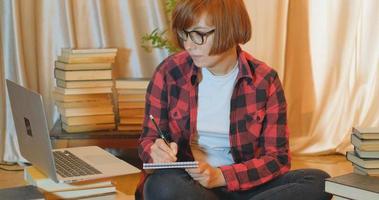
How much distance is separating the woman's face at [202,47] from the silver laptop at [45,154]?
329mm

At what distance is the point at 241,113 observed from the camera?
1.61 metres

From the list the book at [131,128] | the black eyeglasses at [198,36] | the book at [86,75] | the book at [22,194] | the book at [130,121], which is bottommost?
the book at [131,128]

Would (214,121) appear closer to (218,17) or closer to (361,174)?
(218,17)

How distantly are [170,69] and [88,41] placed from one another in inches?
41.6

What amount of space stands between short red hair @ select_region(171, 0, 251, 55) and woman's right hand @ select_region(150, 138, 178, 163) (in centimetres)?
27

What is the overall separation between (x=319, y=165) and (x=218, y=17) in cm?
147

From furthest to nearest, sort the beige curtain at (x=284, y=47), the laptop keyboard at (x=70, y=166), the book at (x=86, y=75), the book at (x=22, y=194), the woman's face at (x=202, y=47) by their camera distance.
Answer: the beige curtain at (x=284, y=47)
the book at (x=86, y=75)
the woman's face at (x=202, y=47)
the laptop keyboard at (x=70, y=166)
the book at (x=22, y=194)

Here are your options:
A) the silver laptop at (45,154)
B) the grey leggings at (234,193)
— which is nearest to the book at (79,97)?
the silver laptop at (45,154)

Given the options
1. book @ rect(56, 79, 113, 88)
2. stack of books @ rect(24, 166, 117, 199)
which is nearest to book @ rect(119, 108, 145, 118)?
book @ rect(56, 79, 113, 88)

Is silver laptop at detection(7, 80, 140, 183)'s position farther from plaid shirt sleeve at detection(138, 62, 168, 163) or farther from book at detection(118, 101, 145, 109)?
book at detection(118, 101, 145, 109)

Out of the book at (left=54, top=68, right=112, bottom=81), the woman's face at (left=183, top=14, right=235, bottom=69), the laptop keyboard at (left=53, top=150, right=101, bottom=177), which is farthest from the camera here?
the book at (left=54, top=68, right=112, bottom=81)

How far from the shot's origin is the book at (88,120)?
7.61 ft

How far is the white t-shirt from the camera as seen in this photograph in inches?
63.7

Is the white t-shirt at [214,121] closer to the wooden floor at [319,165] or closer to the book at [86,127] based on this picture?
the book at [86,127]
